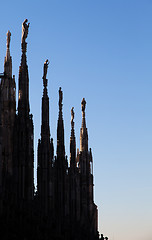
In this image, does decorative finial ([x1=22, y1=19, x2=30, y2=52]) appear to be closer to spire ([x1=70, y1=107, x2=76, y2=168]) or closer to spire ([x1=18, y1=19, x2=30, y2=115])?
spire ([x1=18, y1=19, x2=30, y2=115])

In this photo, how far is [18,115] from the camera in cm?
4734

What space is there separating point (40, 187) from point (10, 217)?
45.8 feet

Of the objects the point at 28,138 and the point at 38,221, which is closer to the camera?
the point at 38,221

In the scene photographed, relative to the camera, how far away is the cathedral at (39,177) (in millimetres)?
38469

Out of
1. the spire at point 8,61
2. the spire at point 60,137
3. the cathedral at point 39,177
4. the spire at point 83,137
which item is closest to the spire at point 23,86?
the cathedral at point 39,177

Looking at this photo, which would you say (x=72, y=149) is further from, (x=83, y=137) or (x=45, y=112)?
(x=45, y=112)

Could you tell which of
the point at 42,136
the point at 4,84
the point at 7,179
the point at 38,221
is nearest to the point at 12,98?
the point at 4,84

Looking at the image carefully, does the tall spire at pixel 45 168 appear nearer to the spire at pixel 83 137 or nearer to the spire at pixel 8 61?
the spire at pixel 8 61

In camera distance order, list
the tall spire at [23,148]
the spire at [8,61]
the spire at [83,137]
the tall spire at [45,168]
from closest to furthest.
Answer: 1. the tall spire at [23,148]
2. the tall spire at [45,168]
3. the spire at [8,61]
4. the spire at [83,137]

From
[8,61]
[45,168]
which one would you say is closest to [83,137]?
[8,61]

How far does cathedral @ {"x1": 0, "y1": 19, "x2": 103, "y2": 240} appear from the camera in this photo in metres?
38.5

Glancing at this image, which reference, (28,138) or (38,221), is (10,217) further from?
(28,138)

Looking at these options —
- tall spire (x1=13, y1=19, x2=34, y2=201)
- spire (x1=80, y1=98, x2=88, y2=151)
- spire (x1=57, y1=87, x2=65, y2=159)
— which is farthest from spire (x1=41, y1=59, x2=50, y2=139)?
spire (x1=80, y1=98, x2=88, y2=151)

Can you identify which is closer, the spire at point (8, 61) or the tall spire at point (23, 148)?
the tall spire at point (23, 148)
